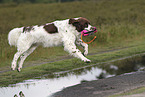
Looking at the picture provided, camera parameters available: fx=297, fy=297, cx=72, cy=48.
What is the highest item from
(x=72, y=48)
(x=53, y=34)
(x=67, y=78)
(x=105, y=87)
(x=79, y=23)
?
(x=79, y=23)

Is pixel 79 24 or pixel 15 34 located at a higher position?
pixel 79 24

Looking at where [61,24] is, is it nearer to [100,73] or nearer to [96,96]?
[100,73]

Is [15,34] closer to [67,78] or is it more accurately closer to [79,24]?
[79,24]

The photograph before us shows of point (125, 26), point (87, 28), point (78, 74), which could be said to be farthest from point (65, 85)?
point (125, 26)

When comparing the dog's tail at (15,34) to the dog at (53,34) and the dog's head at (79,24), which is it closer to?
the dog at (53,34)

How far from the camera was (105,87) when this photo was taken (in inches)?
251

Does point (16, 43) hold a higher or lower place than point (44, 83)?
higher

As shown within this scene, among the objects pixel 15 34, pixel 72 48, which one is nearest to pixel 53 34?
pixel 72 48

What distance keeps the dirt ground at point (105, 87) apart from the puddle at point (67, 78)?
377mm

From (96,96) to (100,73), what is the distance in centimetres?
270

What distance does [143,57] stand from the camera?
35.5 ft

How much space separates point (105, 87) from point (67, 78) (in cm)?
182

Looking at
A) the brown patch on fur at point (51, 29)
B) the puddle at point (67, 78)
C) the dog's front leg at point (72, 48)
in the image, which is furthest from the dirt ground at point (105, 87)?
the brown patch on fur at point (51, 29)

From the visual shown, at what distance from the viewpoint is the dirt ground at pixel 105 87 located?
5938 millimetres
